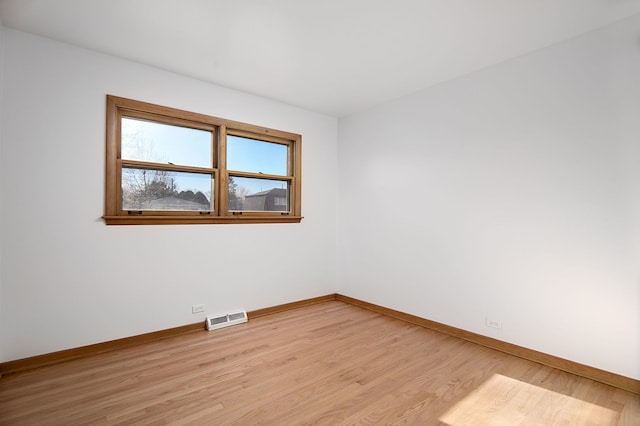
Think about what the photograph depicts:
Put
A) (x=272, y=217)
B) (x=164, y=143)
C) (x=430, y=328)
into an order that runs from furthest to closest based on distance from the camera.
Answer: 1. (x=272, y=217)
2. (x=430, y=328)
3. (x=164, y=143)

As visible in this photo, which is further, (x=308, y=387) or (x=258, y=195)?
(x=258, y=195)

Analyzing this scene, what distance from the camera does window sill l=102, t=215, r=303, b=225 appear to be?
118 inches

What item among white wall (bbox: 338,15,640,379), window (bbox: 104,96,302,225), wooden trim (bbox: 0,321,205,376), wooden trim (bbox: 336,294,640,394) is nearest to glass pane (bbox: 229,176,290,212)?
window (bbox: 104,96,302,225)

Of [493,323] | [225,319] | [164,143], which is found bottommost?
[225,319]

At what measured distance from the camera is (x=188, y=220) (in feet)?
11.2

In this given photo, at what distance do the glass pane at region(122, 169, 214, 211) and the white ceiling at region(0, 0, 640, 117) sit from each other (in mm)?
1124

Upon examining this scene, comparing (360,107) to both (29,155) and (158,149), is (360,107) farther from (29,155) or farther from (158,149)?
(29,155)

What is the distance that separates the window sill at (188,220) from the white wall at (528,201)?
1.49 m

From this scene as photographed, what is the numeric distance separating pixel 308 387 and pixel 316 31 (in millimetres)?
2836

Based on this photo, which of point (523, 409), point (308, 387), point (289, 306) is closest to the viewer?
point (523, 409)

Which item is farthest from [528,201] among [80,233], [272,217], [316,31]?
[80,233]

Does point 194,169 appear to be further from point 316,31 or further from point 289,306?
point 289,306

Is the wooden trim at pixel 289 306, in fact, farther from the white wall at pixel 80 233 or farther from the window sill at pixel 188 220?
the window sill at pixel 188 220

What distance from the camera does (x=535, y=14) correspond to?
91.9 inches
